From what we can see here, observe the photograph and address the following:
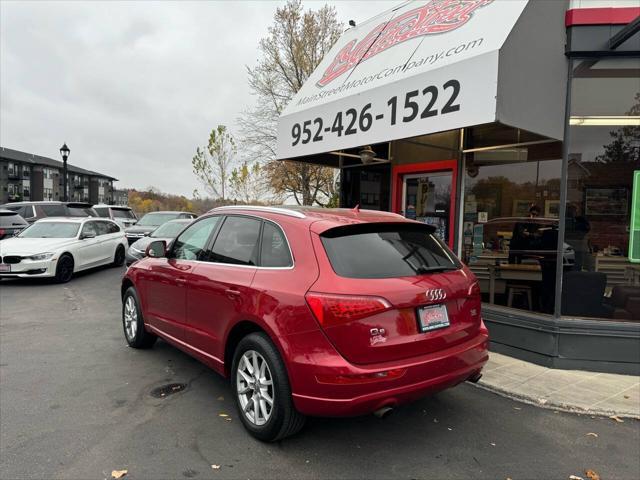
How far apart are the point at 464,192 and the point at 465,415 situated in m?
4.18

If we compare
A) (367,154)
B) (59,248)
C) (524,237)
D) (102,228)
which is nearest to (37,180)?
(102,228)

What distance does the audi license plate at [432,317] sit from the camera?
9.69 feet

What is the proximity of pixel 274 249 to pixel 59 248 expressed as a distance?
9.17 m

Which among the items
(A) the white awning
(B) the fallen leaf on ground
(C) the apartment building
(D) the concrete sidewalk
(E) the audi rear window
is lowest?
(B) the fallen leaf on ground

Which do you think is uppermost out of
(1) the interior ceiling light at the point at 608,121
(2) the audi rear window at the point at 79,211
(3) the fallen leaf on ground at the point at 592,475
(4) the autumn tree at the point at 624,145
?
(1) the interior ceiling light at the point at 608,121

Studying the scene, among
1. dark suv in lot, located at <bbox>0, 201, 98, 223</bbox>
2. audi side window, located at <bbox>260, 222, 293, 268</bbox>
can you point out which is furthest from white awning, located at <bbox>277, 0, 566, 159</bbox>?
dark suv in lot, located at <bbox>0, 201, 98, 223</bbox>

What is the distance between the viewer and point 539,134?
4.83 metres

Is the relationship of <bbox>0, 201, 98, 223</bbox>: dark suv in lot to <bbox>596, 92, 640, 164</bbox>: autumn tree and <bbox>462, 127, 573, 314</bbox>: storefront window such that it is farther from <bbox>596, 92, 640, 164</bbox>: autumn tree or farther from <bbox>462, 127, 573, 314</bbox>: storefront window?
<bbox>596, 92, 640, 164</bbox>: autumn tree

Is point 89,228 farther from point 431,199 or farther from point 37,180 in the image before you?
point 37,180

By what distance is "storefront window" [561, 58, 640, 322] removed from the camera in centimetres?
516

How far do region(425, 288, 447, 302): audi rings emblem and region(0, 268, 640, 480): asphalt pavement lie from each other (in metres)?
1.15

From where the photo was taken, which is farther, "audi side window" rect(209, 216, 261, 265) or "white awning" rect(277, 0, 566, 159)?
"white awning" rect(277, 0, 566, 159)

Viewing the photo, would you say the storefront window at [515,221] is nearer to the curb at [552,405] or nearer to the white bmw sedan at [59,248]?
the curb at [552,405]

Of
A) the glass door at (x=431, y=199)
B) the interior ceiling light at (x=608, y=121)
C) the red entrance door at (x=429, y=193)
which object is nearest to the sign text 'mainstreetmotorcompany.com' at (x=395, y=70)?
the interior ceiling light at (x=608, y=121)
